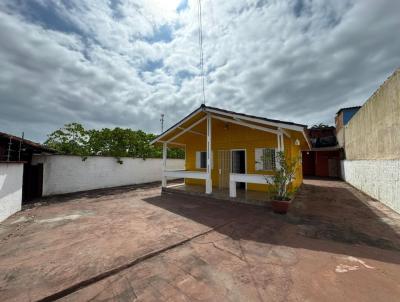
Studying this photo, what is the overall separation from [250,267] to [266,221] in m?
2.55

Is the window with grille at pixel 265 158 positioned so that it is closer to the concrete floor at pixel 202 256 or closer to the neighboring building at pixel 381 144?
the concrete floor at pixel 202 256

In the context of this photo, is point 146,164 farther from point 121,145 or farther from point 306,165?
point 306,165

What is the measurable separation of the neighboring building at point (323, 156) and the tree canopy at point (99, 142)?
16473 mm

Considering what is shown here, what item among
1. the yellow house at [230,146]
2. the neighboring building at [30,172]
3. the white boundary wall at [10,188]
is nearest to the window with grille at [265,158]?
the yellow house at [230,146]

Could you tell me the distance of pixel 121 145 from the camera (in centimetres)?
1402

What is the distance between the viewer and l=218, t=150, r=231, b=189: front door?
1022cm

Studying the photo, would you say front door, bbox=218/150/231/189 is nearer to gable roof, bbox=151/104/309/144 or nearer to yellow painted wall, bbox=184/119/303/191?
yellow painted wall, bbox=184/119/303/191

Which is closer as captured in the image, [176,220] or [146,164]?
[176,220]

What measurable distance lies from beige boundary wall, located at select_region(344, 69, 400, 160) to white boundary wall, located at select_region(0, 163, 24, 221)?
12.4 metres

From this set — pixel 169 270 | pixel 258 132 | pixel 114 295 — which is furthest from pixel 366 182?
pixel 114 295

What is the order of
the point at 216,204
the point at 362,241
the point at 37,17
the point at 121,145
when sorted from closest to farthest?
the point at 362,241 < the point at 37,17 < the point at 216,204 < the point at 121,145

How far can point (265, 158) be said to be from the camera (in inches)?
350

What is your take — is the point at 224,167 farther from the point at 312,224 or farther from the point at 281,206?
the point at 312,224

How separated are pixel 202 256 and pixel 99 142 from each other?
486 inches
